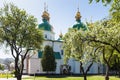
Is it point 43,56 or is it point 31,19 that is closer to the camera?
point 31,19

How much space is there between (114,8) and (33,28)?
23.8 m

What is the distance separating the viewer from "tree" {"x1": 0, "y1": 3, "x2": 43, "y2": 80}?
36219mm

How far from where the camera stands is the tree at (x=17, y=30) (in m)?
36.2

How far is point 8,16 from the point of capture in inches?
1448

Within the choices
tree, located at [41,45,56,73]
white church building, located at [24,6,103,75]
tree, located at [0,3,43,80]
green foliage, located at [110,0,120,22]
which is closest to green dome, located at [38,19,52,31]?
white church building, located at [24,6,103,75]

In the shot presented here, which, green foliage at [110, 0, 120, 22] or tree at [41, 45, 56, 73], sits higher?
green foliage at [110, 0, 120, 22]

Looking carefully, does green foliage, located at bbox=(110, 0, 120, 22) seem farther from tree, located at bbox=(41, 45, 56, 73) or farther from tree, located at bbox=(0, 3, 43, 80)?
tree, located at bbox=(41, 45, 56, 73)

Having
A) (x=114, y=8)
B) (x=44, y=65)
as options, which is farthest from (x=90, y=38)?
(x=44, y=65)

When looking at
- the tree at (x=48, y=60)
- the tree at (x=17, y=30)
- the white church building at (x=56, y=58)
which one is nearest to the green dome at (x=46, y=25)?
the white church building at (x=56, y=58)

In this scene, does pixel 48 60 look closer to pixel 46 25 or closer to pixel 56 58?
pixel 56 58

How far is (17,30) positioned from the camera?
119 feet

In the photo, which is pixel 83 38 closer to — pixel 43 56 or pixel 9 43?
pixel 9 43

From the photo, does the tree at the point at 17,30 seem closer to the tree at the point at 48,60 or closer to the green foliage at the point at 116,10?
the green foliage at the point at 116,10

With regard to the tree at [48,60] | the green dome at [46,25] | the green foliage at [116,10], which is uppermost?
the green dome at [46,25]
